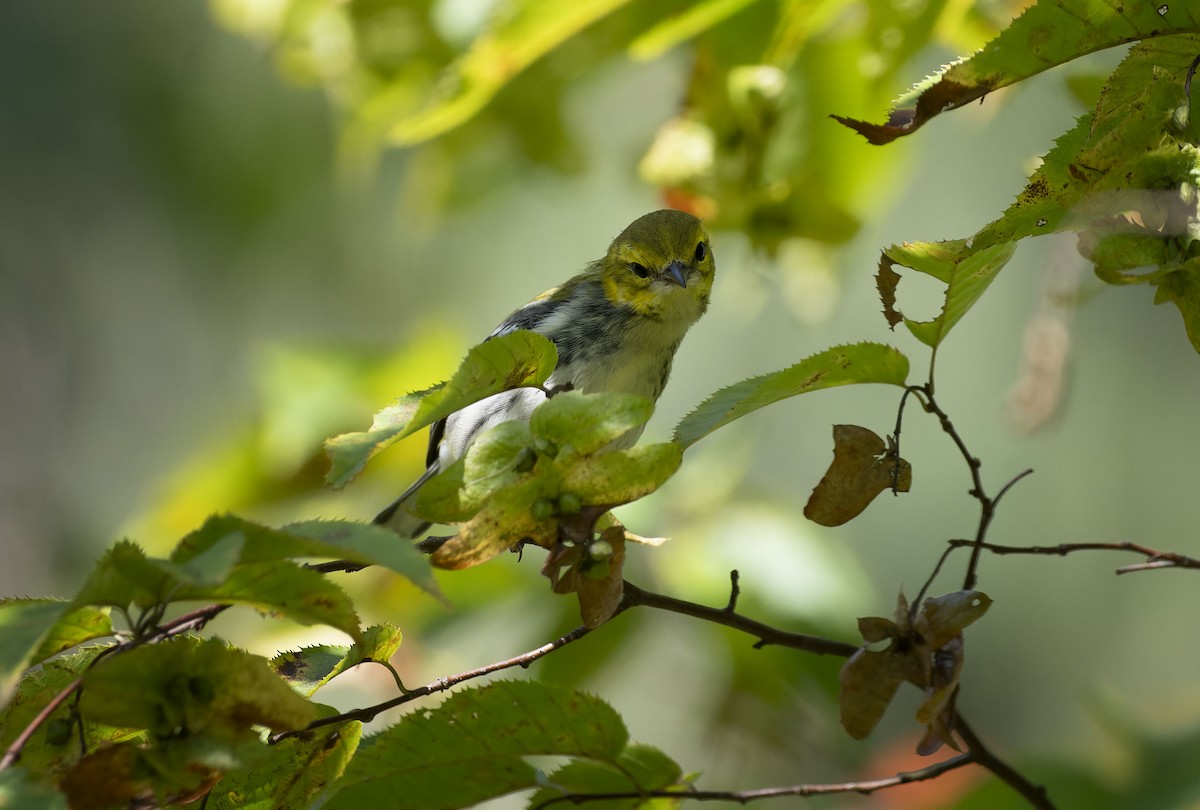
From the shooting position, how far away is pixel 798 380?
86cm

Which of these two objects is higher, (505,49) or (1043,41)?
(505,49)

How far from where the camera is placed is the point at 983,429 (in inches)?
173

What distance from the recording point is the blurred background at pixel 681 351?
5.27 feet

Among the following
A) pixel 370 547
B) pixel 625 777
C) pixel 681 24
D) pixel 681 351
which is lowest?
pixel 625 777

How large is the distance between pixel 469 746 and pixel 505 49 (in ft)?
2.53

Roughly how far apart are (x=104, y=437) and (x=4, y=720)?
5.89 m

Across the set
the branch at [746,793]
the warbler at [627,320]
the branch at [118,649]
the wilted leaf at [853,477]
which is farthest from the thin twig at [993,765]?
the warbler at [627,320]

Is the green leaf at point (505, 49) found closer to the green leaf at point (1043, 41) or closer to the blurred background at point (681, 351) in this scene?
the blurred background at point (681, 351)

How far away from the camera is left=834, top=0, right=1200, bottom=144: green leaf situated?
2.60ft

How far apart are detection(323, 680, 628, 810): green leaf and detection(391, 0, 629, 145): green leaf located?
69cm

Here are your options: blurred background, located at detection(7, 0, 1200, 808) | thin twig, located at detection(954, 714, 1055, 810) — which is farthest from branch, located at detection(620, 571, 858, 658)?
blurred background, located at detection(7, 0, 1200, 808)

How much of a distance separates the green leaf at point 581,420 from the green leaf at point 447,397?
1.9 inches

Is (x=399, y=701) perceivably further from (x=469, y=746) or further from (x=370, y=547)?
(x=370, y=547)

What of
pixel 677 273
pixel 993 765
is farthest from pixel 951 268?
pixel 677 273
